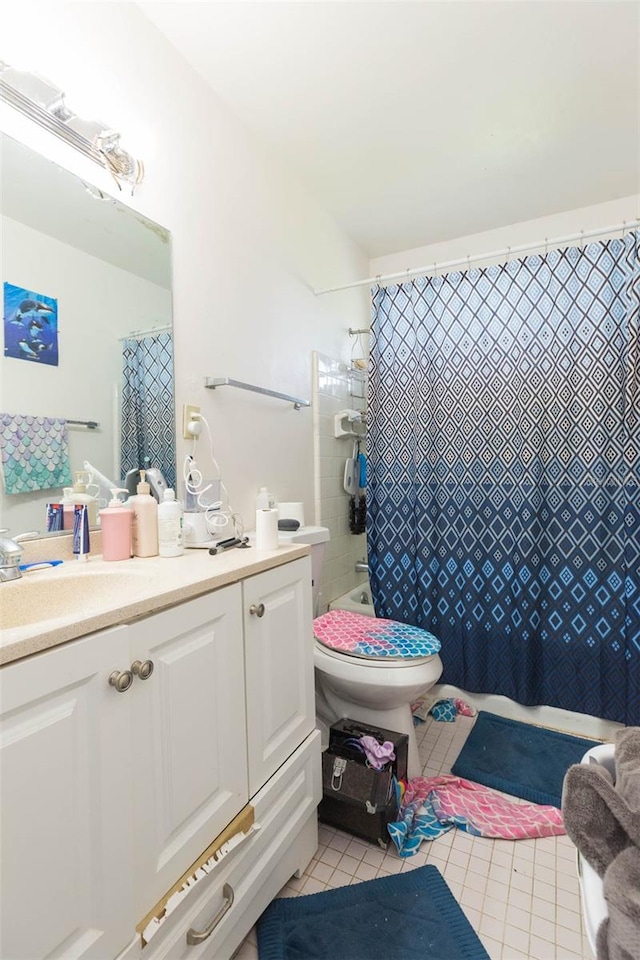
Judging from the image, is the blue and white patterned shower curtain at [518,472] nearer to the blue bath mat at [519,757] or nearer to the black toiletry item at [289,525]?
the blue bath mat at [519,757]

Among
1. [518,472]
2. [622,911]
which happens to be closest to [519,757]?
[518,472]

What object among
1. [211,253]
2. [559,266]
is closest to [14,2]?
[211,253]

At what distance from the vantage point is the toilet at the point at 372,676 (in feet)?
4.60

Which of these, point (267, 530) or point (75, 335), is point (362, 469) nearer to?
point (267, 530)

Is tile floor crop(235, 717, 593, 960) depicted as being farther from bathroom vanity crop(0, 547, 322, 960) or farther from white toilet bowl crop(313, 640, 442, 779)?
white toilet bowl crop(313, 640, 442, 779)

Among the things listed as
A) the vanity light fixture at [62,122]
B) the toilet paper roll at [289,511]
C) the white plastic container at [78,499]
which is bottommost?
the toilet paper roll at [289,511]

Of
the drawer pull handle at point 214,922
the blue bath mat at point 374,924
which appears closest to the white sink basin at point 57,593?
the drawer pull handle at point 214,922

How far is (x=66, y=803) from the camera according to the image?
1.88ft

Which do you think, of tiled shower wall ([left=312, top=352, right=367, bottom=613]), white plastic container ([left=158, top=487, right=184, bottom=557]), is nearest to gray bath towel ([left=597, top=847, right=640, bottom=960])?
white plastic container ([left=158, top=487, right=184, bottom=557])

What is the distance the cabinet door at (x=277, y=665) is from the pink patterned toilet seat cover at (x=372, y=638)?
30 centimetres

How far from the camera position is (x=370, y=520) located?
2203 mm

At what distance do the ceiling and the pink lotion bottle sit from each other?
1444mm

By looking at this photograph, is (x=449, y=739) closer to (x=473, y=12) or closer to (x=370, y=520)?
(x=370, y=520)

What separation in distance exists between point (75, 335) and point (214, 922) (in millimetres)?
1315
